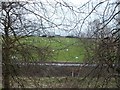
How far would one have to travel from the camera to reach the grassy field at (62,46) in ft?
6.48

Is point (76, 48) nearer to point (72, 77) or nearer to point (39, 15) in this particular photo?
point (72, 77)

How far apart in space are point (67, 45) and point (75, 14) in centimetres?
27

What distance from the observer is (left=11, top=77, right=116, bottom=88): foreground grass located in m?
1.98

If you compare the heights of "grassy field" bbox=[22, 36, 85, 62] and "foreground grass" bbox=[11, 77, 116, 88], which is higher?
"grassy field" bbox=[22, 36, 85, 62]

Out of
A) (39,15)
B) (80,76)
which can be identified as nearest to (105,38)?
(80,76)

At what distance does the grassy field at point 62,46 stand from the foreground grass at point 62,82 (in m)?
0.17

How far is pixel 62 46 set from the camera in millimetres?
1995

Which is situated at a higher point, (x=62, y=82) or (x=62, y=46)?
(x=62, y=46)

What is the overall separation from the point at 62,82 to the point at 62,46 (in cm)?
31

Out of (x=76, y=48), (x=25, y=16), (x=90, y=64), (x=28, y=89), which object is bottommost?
(x=28, y=89)

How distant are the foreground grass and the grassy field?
174 mm

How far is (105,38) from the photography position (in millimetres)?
1940

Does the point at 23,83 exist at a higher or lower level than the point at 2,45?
lower

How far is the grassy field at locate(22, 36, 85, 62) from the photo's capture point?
198 centimetres
